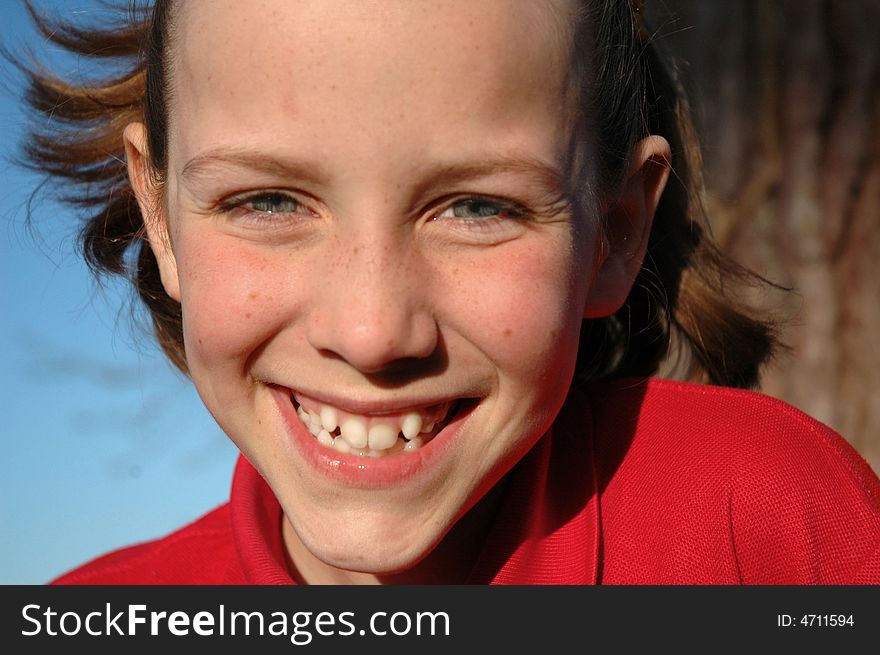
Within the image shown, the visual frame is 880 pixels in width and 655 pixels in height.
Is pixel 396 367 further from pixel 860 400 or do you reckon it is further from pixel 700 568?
pixel 860 400

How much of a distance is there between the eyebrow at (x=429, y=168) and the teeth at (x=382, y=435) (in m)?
0.38

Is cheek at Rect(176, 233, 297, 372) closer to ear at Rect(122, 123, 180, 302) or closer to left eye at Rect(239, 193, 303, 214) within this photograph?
left eye at Rect(239, 193, 303, 214)

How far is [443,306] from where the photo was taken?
1547 millimetres

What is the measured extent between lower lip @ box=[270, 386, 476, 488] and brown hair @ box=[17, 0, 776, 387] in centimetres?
71

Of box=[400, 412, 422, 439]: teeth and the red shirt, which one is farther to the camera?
the red shirt

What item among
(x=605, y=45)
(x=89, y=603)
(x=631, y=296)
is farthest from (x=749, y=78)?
(x=89, y=603)

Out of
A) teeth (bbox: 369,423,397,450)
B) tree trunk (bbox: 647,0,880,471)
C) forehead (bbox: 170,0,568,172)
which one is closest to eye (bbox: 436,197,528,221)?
forehead (bbox: 170,0,568,172)

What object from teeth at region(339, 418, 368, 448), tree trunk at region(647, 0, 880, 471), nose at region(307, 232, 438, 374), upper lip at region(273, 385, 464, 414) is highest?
tree trunk at region(647, 0, 880, 471)

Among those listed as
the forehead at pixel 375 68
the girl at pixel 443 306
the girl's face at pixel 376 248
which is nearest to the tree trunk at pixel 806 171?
the girl at pixel 443 306

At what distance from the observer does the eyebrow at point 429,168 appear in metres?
1.51

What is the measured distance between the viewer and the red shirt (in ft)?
6.12

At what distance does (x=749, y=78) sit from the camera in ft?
8.69

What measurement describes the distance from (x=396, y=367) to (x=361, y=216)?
23cm

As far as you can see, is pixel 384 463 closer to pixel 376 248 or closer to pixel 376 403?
pixel 376 403
